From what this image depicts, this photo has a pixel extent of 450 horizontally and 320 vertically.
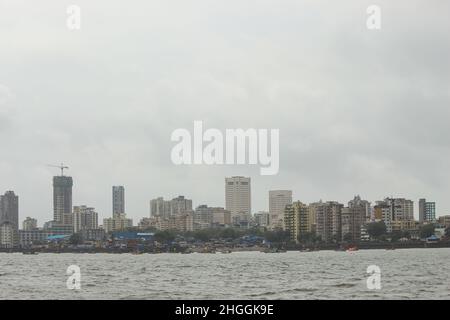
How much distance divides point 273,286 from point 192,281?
926cm
